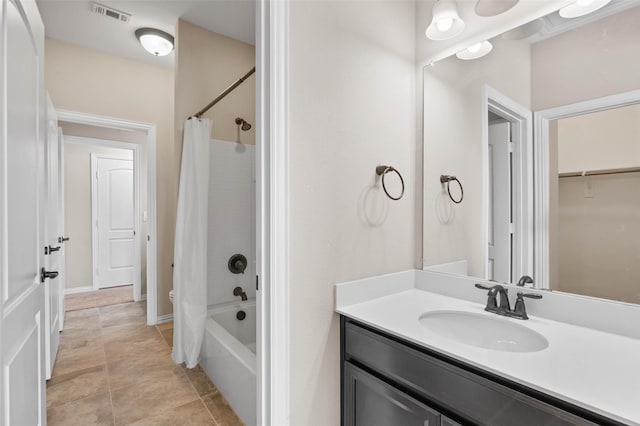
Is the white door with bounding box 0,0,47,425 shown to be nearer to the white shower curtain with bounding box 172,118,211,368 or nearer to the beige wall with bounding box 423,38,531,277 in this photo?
the white shower curtain with bounding box 172,118,211,368

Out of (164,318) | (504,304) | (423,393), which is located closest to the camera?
(423,393)

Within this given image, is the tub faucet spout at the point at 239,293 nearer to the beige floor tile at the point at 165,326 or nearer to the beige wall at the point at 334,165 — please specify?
the beige floor tile at the point at 165,326

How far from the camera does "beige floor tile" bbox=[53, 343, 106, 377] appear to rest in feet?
7.49

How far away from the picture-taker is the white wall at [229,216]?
99.0 inches

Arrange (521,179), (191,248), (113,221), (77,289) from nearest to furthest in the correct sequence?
(521,179), (191,248), (77,289), (113,221)

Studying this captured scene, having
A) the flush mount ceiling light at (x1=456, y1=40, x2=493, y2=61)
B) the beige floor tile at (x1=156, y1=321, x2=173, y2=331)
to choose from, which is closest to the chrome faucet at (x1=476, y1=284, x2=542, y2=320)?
the flush mount ceiling light at (x1=456, y1=40, x2=493, y2=61)

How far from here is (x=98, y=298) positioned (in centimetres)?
408

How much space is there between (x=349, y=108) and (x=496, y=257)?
0.93m

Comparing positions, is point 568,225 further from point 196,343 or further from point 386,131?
point 196,343

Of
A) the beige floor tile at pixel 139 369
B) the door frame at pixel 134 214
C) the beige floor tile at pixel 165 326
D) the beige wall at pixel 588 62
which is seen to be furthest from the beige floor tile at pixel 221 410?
the door frame at pixel 134 214

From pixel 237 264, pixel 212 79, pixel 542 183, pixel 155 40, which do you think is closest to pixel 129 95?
pixel 155 40

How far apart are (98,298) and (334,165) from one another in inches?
170

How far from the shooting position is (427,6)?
5.16 ft

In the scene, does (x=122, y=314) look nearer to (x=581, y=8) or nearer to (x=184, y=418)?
(x=184, y=418)
